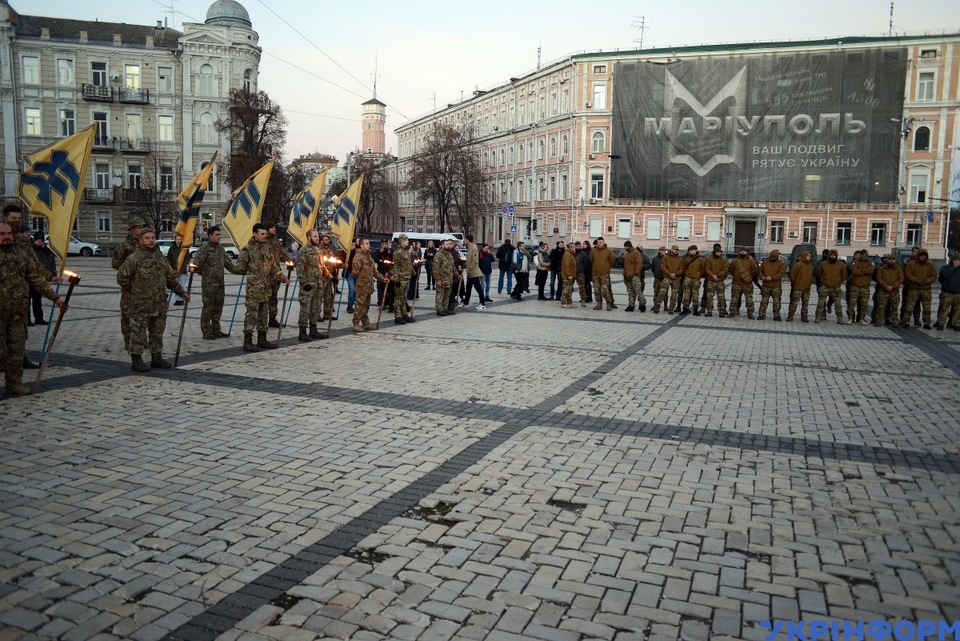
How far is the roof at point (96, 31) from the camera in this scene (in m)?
55.4

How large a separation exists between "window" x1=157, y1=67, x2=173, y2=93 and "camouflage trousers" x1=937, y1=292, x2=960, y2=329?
56308 mm

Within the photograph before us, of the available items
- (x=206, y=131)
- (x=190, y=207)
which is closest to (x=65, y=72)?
(x=206, y=131)

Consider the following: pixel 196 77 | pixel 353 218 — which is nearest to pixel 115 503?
pixel 353 218

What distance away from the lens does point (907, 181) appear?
5319 centimetres

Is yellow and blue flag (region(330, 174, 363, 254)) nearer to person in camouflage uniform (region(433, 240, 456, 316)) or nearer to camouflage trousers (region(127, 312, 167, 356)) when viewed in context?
person in camouflage uniform (region(433, 240, 456, 316))

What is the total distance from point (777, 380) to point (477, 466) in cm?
597

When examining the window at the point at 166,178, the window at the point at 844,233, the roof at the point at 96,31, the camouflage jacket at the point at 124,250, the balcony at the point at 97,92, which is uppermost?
the roof at the point at 96,31

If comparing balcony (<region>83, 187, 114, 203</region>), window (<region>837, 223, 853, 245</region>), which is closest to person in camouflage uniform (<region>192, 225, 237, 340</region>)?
balcony (<region>83, 187, 114, 203</region>)

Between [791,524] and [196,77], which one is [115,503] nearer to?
[791,524]

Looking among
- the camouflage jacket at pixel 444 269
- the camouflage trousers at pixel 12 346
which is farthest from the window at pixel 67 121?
the camouflage trousers at pixel 12 346

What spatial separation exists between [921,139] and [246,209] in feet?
180

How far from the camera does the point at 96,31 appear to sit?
190 feet

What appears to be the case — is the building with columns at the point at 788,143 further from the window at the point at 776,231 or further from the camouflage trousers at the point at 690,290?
the camouflage trousers at the point at 690,290

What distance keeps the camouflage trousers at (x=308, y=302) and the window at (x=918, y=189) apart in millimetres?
52937
